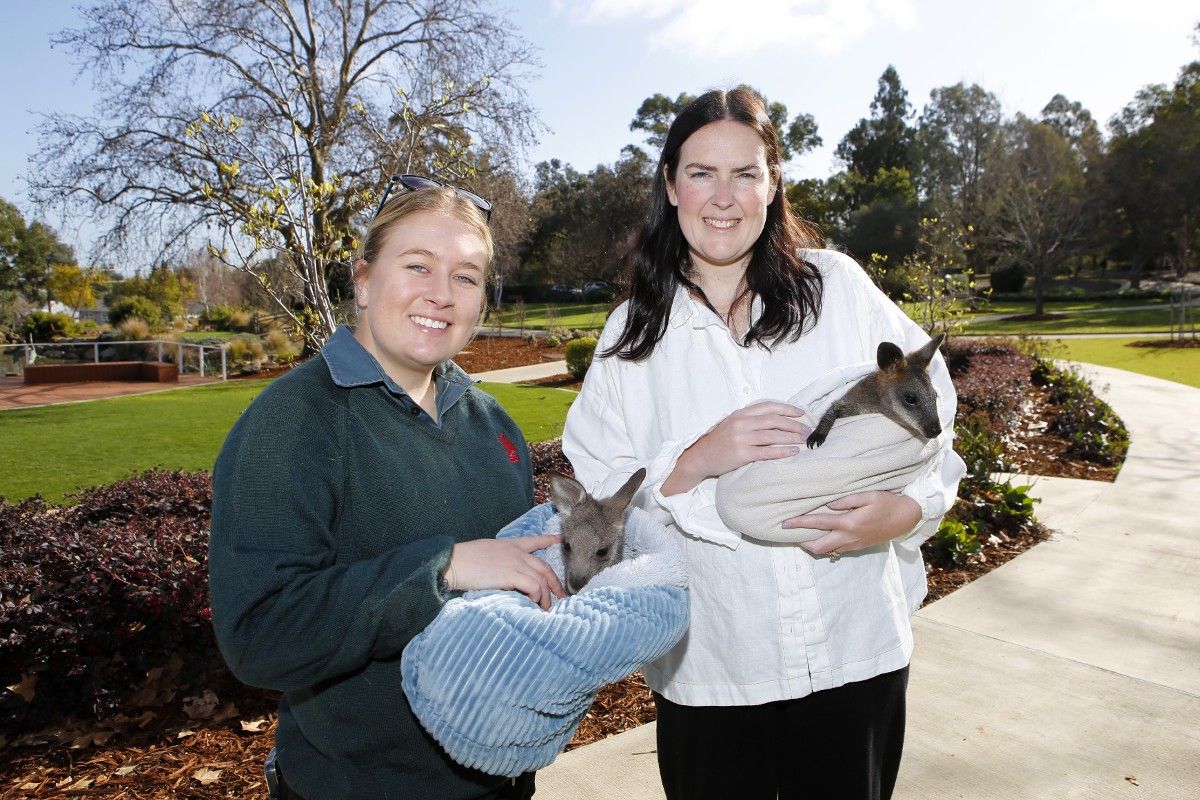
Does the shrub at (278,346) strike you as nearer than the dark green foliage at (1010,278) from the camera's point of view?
Yes

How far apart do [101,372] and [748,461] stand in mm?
26935

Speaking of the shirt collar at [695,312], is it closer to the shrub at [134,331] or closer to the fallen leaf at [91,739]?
the fallen leaf at [91,739]

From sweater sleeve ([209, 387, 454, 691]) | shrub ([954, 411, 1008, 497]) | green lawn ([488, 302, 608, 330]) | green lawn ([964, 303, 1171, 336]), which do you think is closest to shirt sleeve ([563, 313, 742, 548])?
sweater sleeve ([209, 387, 454, 691])

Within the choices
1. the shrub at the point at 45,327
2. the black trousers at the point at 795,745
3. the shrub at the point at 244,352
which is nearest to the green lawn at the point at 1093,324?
the shrub at the point at 244,352

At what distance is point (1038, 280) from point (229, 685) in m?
46.4

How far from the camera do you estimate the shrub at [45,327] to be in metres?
34.2

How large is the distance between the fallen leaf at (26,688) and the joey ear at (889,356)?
4.52 meters

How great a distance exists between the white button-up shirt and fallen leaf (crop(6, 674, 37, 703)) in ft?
11.2

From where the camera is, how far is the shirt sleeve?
2.55 m

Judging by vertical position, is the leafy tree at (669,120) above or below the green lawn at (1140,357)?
above

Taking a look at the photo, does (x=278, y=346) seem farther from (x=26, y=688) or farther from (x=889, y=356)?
(x=889, y=356)

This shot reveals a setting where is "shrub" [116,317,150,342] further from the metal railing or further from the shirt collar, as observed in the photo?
the shirt collar

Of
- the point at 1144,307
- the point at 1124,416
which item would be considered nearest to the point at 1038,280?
the point at 1144,307

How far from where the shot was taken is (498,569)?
1.98 meters
